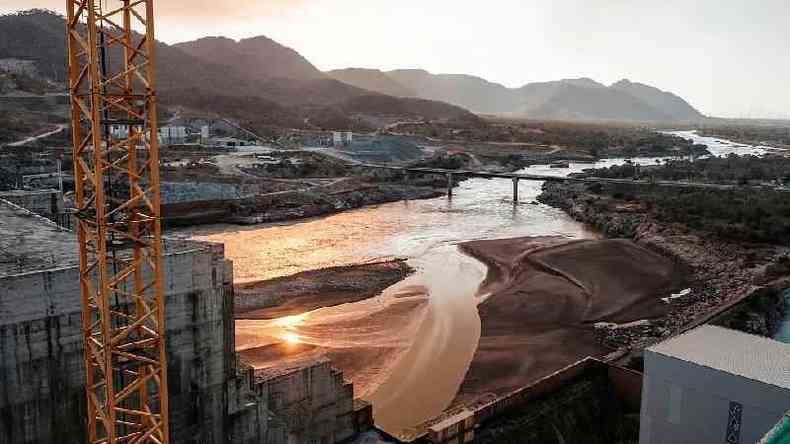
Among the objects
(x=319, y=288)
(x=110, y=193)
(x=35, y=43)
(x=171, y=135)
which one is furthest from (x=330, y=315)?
(x=35, y=43)

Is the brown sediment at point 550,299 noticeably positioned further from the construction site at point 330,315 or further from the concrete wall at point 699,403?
the concrete wall at point 699,403

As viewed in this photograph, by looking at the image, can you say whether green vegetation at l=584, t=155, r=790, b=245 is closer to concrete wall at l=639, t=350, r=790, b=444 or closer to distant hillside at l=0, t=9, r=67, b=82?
concrete wall at l=639, t=350, r=790, b=444

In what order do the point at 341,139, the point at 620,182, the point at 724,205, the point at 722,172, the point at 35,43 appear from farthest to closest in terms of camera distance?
1. the point at 35,43
2. the point at 341,139
3. the point at 722,172
4. the point at 620,182
5. the point at 724,205

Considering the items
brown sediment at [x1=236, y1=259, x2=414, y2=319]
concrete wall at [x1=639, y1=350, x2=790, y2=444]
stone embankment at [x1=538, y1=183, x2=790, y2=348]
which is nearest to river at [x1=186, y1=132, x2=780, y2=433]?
brown sediment at [x1=236, y1=259, x2=414, y2=319]

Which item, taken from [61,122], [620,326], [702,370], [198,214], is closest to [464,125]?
[61,122]

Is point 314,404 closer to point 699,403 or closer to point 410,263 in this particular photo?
point 699,403

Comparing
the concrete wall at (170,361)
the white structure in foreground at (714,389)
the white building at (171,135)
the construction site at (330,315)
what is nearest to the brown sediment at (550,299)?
the construction site at (330,315)
